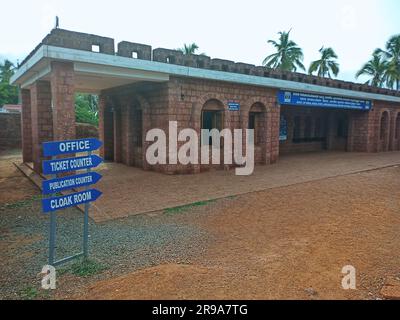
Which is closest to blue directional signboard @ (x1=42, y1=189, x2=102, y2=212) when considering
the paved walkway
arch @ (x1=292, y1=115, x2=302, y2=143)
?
the paved walkway

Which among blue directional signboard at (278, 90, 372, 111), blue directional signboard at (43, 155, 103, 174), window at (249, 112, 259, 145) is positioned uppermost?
blue directional signboard at (278, 90, 372, 111)

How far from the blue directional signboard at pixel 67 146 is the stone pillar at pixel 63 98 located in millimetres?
4581

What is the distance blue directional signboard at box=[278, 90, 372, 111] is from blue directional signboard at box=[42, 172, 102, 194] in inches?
443

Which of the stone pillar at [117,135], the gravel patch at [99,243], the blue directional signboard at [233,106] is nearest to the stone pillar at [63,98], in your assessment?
the gravel patch at [99,243]

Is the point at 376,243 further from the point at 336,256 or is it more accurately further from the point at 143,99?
the point at 143,99

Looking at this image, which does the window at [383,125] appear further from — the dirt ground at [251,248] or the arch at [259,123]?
the dirt ground at [251,248]

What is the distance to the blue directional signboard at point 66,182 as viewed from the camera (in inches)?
149

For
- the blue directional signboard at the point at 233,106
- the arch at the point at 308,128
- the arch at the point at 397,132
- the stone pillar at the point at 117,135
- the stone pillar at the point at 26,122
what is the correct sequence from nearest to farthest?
1. the blue directional signboard at the point at 233,106
2. the stone pillar at the point at 26,122
3. the stone pillar at the point at 117,135
4. the arch at the point at 308,128
5. the arch at the point at 397,132

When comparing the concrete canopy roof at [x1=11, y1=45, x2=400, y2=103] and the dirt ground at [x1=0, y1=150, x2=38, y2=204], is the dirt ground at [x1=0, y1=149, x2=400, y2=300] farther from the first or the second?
the concrete canopy roof at [x1=11, y1=45, x2=400, y2=103]

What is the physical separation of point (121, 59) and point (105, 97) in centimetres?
590

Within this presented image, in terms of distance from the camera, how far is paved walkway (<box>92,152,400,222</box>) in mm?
7117

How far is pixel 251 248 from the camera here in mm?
4766
